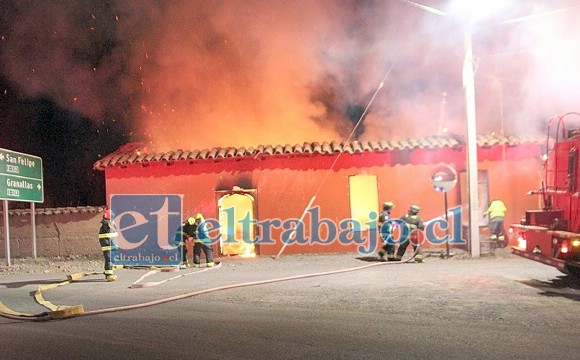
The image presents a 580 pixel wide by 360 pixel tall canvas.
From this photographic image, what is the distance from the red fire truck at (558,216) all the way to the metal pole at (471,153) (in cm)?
286

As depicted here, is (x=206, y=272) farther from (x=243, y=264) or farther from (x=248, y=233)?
(x=248, y=233)

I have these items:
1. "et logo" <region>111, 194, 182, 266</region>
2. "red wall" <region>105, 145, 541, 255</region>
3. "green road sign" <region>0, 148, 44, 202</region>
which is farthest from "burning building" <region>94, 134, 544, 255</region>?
"green road sign" <region>0, 148, 44, 202</region>

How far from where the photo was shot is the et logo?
14.4m

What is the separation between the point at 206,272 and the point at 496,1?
30.5 feet

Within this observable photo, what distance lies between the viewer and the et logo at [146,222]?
47.3ft

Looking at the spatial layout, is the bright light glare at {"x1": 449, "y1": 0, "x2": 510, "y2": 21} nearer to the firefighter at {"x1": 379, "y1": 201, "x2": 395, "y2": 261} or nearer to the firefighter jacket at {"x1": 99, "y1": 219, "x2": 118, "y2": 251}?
the firefighter at {"x1": 379, "y1": 201, "x2": 395, "y2": 261}

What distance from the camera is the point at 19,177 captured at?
14.1 metres

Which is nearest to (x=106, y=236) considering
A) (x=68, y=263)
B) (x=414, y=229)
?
(x=68, y=263)

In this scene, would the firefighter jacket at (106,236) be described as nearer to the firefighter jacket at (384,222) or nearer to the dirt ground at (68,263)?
the dirt ground at (68,263)

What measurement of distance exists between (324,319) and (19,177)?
11.5 m

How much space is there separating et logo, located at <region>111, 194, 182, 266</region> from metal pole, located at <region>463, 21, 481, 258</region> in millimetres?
7887

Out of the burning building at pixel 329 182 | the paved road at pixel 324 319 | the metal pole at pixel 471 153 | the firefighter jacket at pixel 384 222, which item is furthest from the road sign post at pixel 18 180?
the metal pole at pixel 471 153

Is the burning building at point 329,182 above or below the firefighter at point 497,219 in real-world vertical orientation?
above

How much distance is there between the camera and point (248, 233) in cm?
1445
